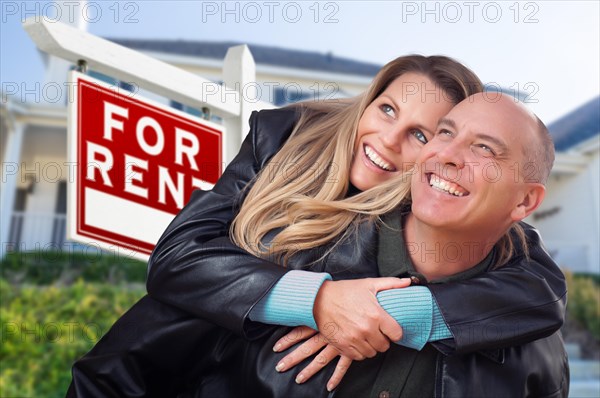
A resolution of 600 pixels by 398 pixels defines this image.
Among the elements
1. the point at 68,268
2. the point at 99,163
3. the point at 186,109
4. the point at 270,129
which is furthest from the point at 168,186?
the point at 186,109

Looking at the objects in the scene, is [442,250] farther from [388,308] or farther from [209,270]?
[209,270]

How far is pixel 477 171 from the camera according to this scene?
146 cm

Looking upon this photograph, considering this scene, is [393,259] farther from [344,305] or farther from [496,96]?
[496,96]

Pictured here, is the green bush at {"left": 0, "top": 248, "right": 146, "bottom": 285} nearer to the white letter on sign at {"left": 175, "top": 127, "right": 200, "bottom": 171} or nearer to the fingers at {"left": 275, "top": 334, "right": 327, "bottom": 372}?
the white letter on sign at {"left": 175, "top": 127, "right": 200, "bottom": 171}

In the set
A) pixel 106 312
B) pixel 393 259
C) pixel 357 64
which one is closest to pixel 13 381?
pixel 106 312

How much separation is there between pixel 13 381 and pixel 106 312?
56.7 inches

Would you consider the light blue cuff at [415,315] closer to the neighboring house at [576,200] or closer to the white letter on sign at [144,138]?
the white letter on sign at [144,138]

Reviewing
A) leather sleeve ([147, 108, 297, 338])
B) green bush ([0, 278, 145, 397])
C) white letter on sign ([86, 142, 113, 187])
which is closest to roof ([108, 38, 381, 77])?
green bush ([0, 278, 145, 397])

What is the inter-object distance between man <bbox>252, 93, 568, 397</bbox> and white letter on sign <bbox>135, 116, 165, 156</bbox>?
1470 mm

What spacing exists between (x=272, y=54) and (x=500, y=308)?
642 inches

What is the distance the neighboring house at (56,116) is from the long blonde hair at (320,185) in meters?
8.23

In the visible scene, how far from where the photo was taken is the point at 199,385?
5.52 feet

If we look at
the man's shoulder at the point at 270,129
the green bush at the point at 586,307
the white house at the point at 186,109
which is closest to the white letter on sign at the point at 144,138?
the man's shoulder at the point at 270,129

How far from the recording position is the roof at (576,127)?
563 inches
